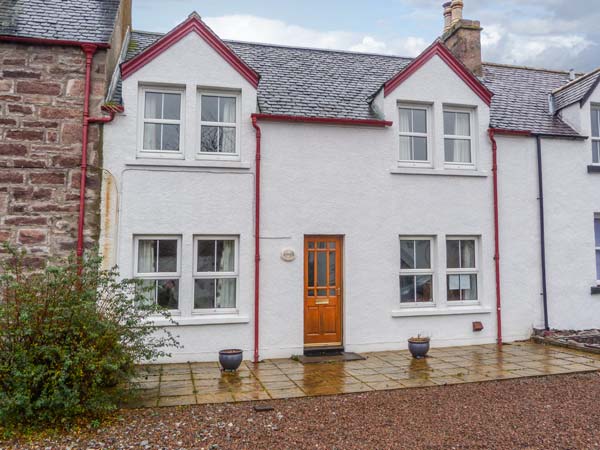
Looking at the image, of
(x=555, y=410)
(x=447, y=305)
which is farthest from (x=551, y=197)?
(x=555, y=410)

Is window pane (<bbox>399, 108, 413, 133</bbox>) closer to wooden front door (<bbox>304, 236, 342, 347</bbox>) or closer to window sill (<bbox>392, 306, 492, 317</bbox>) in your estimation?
wooden front door (<bbox>304, 236, 342, 347</bbox>)

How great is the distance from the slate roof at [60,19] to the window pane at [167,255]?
4319 mm

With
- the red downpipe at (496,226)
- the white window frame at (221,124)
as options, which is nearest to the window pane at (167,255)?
the white window frame at (221,124)

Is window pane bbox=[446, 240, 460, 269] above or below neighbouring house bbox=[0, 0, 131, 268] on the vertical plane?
below

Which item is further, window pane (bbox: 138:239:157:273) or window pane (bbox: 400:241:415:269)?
window pane (bbox: 400:241:415:269)

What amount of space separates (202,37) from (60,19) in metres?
3.09

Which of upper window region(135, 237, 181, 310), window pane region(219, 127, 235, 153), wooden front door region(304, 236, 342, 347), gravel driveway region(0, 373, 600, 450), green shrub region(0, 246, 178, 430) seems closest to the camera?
gravel driveway region(0, 373, 600, 450)

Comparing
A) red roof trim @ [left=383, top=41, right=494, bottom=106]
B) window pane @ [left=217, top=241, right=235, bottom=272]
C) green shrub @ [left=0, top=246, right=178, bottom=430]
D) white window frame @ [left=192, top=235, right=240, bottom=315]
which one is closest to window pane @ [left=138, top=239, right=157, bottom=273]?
white window frame @ [left=192, top=235, right=240, bottom=315]

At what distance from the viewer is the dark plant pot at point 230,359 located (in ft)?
28.1

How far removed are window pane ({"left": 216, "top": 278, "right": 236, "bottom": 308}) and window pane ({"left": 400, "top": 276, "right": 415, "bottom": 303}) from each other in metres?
3.90

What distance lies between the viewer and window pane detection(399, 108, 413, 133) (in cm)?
1120

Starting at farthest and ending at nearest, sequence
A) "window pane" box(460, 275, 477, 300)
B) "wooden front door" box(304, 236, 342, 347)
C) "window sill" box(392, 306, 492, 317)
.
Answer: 1. "window pane" box(460, 275, 477, 300)
2. "window sill" box(392, 306, 492, 317)
3. "wooden front door" box(304, 236, 342, 347)

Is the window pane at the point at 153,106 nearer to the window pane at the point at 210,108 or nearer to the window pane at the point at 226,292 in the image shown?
the window pane at the point at 210,108

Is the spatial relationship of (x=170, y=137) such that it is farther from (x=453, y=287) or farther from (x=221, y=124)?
(x=453, y=287)
